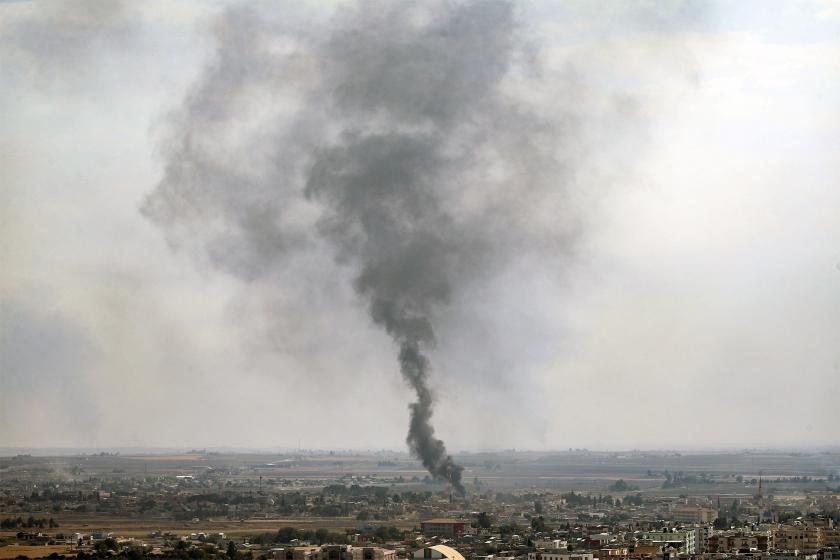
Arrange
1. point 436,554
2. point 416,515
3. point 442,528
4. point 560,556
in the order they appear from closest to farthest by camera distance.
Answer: point 436,554
point 560,556
point 442,528
point 416,515

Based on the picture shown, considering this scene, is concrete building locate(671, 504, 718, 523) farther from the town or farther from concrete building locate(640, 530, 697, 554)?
concrete building locate(640, 530, 697, 554)

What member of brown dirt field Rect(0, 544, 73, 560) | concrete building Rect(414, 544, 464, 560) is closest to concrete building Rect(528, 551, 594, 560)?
concrete building Rect(414, 544, 464, 560)

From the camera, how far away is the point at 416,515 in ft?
234

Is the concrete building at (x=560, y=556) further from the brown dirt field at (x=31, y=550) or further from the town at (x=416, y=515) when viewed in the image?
the brown dirt field at (x=31, y=550)

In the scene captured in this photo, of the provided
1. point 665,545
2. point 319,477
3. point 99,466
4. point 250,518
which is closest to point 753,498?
point 250,518

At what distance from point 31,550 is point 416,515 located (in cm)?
2126

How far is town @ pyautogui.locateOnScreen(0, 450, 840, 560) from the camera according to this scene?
173 feet

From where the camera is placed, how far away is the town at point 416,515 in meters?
52.6

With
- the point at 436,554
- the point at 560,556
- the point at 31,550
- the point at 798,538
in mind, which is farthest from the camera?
the point at 798,538

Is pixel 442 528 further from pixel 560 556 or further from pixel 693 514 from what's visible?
pixel 693 514

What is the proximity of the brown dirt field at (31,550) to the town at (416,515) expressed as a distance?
0.08 metres

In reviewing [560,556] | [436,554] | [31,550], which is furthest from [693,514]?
[31,550]

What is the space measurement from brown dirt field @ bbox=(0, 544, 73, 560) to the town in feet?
0.25

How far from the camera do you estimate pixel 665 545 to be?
5397 cm
